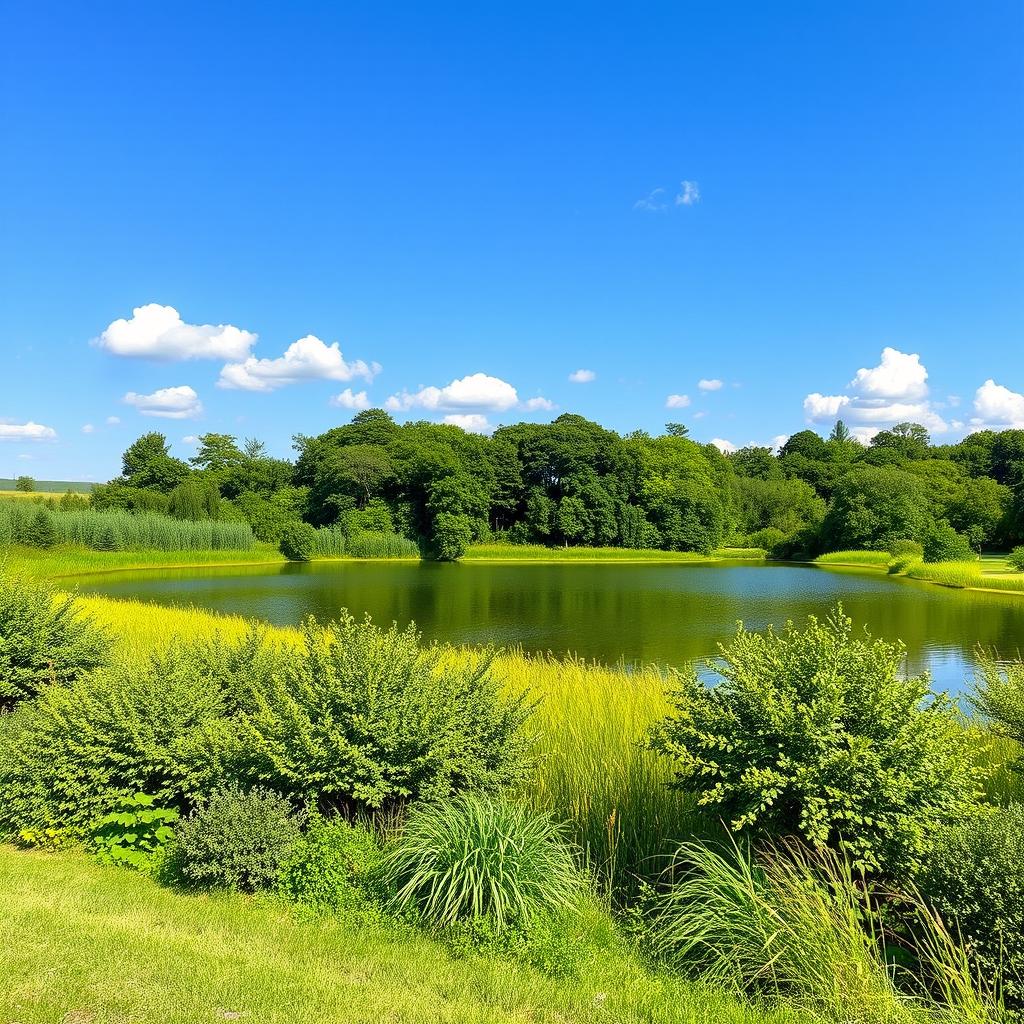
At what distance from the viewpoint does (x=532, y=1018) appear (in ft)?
10.5

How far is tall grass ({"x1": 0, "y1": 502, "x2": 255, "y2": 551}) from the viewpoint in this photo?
4069 cm

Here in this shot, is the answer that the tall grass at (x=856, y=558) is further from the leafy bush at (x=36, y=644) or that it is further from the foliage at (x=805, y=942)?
the foliage at (x=805, y=942)

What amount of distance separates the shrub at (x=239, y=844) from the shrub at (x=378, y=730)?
294 mm

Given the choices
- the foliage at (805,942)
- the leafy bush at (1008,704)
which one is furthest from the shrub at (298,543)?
the foliage at (805,942)

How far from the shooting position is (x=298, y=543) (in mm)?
53938

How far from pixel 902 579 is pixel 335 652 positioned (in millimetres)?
42991

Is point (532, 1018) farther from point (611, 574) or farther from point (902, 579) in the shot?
point (902, 579)

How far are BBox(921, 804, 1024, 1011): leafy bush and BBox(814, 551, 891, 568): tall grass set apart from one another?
174 ft

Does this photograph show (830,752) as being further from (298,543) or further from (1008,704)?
(298,543)

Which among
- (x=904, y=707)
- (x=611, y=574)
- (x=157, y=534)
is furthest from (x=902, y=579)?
(x=157, y=534)

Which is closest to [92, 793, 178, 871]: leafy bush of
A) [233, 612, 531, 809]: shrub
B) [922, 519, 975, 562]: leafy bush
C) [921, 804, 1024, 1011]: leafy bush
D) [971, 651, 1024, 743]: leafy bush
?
[233, 612, 531, 809]: shrub

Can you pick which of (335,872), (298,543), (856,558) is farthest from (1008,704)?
(856,558)

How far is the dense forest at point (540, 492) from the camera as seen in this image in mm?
57000

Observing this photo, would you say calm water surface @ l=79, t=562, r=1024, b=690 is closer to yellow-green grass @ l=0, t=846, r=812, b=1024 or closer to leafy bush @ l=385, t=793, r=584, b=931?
leafy bush @ l=385, t=793, r=584, b=931
